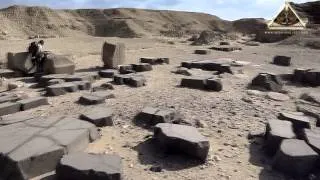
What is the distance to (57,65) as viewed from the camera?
9.41 meters

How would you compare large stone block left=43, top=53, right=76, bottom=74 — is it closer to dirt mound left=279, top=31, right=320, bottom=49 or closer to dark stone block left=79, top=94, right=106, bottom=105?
dark stone block left=79, top=94, right=106, bottom=105

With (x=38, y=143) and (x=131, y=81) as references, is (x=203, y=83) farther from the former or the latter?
(x=38, y=143)

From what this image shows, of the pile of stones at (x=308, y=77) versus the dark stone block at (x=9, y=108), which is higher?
the pile of stones at (x=308, y=77)

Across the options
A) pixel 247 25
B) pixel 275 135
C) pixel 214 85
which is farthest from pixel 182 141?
pixel 247 25

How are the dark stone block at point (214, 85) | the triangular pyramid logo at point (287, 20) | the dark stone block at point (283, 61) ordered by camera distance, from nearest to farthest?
the dark stone block at point (214, 85)
the dark stone block at point (283, 61)
the triangular pyramid logo at point (287, 20)

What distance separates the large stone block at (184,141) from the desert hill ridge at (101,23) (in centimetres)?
2662

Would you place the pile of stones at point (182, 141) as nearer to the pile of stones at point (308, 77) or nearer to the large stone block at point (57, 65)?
the large stone block at point (57, 65)

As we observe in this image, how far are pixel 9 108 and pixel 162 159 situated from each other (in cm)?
295

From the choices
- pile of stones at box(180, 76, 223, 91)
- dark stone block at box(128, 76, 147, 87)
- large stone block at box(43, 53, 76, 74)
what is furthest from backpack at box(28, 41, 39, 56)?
pile of stones at box(180, 76, 223, 91)

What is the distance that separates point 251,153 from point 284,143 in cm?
46

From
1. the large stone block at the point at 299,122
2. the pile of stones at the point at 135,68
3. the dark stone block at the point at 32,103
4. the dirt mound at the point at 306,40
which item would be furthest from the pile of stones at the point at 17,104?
the dirt mound at the point at 306,40

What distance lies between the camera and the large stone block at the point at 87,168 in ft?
11.3

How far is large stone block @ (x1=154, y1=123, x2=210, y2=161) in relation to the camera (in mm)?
4102

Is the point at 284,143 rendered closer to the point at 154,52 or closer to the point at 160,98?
the point at 160,98
